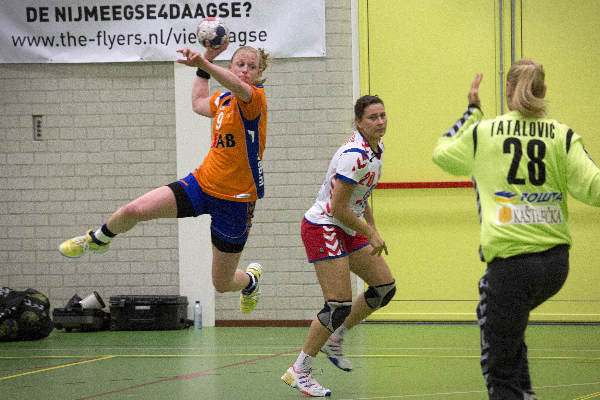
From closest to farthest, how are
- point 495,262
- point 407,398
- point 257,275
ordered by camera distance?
point 495,262
point 407,398
point 257,275

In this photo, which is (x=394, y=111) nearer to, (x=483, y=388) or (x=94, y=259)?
(x=94, y=259)

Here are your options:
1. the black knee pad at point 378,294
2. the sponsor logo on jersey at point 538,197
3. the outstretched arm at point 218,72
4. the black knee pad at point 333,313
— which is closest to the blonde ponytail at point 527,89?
the sponsor logo on jersey at point 538,197

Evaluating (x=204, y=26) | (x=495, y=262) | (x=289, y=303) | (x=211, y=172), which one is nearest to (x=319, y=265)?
(x=211, y=172)

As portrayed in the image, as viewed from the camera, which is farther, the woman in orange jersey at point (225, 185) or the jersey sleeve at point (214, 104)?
the jersey sleeve at point (214, 104)

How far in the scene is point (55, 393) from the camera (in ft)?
18.4

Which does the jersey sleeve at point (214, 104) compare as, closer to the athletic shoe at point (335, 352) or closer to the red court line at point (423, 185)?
the athletic shoe at point (335, 352)

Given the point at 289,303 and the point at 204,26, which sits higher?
the point at 204,26

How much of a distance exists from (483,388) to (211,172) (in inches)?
95.2

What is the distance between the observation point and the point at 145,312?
378 inches

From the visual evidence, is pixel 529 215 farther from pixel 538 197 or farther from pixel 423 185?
pixel 423 185

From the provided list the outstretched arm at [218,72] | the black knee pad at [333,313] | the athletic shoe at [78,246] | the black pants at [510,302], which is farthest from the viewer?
the athletic shoe at [78,246]

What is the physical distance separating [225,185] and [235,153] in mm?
242

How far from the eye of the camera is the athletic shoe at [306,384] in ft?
17.2

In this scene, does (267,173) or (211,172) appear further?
(267,173)
